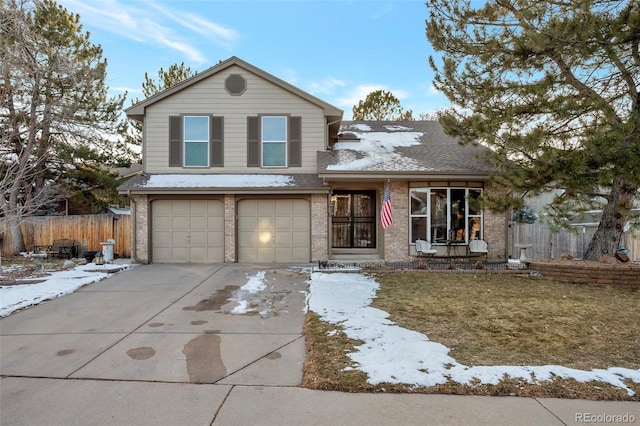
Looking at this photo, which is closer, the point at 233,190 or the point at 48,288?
the point at 48,288

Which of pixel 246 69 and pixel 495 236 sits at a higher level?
pixel 246 69

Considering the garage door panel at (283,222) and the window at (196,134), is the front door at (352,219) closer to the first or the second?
the garage door panel at (283,222)

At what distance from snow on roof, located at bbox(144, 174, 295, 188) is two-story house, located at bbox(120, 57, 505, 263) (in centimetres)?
6

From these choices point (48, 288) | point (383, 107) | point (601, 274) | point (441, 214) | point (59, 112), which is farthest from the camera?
point (383, 107)

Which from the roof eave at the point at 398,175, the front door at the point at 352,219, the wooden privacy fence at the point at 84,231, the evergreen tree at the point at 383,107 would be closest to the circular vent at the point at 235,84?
the roof eave at the point at 398,175

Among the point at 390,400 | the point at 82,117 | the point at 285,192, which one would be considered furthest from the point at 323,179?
the point at 82,117

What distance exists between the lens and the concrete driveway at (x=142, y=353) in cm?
365

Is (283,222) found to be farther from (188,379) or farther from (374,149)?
(188,379)

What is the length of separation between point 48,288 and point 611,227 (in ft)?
45.9

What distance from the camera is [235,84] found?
13.3 meters

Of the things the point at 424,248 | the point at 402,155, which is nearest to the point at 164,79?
the point at 402,155

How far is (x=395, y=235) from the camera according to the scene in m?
12.6

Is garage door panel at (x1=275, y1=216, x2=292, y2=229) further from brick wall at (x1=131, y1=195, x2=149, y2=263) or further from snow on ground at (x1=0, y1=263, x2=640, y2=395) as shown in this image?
brick wall at (x1=131, y1=195, x2=149, y2=263)

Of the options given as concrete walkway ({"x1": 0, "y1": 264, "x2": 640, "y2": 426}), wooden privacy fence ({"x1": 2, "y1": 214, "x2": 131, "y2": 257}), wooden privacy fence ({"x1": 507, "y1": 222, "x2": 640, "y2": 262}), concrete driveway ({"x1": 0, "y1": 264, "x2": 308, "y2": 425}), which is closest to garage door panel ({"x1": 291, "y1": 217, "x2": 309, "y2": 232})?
concrete driveway ({"x1": 0, "y1": 264, "x2": 308, "y2": 425})
